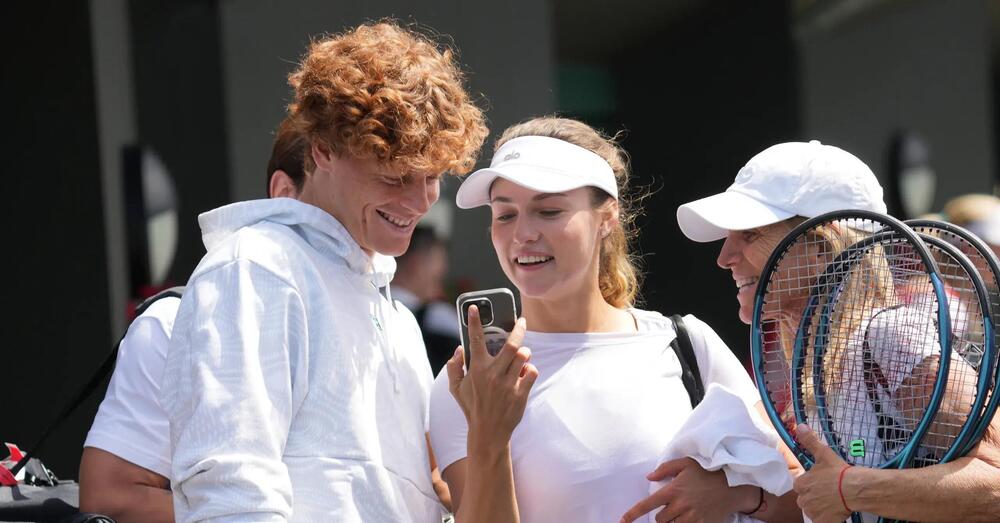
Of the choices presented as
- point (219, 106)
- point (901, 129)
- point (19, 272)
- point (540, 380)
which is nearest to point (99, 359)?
point (19, 272)

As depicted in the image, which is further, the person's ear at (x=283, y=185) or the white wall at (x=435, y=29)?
the white wall at (x=435, y=29)

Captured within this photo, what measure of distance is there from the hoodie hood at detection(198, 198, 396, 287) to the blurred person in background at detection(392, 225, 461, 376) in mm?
3000

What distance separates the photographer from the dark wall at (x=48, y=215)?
4.77 meters

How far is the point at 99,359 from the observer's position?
486 cm

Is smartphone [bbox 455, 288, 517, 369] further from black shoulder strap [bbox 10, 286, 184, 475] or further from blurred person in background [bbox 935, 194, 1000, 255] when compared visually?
blurred person in background [bbox 935, 194, 1000, 255]

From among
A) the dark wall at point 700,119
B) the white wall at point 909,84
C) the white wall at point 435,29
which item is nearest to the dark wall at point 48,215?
the white wall at point 435,29

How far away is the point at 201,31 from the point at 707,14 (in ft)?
9.32

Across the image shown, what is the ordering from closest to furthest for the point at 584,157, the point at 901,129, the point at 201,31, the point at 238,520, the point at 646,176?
the point at 238,520 → the point at 584,157 → the point at 201,31 → the point at 646,176 → the point at 901,129

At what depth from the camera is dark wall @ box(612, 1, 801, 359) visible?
6535mm

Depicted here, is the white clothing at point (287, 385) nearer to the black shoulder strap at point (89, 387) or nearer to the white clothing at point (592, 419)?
the white clothing at point (592, 419)

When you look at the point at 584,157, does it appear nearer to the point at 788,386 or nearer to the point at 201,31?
the point at 788,386

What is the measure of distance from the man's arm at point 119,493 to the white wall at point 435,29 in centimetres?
301

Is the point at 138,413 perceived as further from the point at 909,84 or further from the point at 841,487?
the point at 909,84

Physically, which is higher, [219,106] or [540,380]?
[219,106]
